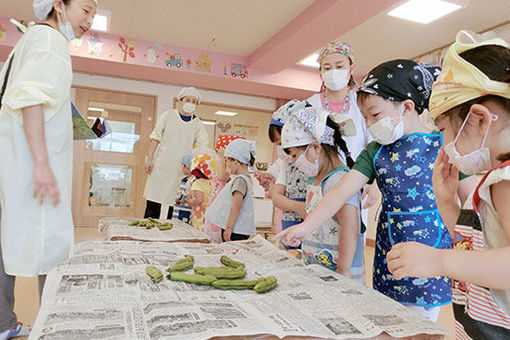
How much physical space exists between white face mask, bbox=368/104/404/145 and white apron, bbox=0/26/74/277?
1156 millimetres

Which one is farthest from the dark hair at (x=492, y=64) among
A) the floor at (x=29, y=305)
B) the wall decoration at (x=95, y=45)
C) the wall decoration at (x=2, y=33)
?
the wall decoration at (x=2, y=33)

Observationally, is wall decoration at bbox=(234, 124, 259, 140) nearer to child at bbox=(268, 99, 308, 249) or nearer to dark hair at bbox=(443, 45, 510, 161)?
child at bbox=(268, 99, 308, 249)

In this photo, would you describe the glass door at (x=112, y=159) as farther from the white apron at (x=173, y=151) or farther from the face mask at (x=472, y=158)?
the face mask at (x=472, y=158)

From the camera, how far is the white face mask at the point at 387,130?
1271 mm

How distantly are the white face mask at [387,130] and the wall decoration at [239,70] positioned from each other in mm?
4827

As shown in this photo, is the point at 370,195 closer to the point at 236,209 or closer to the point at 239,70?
the point at 236,209

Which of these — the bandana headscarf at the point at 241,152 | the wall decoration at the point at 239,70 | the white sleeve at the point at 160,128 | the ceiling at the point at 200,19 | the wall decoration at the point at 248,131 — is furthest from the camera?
the wall decoration at the point at 248,131

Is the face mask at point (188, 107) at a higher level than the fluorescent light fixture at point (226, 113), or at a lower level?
lower

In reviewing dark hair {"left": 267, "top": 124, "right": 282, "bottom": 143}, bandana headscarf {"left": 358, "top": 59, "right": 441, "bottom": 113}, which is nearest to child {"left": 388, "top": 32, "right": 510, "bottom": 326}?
bandana headscarf {"left": 358, "top": 59, "right": 441, "bottom": 113}

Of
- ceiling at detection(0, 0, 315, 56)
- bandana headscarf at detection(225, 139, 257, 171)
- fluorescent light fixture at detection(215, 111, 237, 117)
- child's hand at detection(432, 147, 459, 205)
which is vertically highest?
ceiling at detection(0, 0, 315, 56)

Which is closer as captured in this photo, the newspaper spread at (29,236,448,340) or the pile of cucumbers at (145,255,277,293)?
the newspaper spread at (29,236,448,340)

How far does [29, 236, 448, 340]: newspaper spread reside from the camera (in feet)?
2.55

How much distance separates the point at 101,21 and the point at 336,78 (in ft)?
12.3

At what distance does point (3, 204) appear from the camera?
146cm
